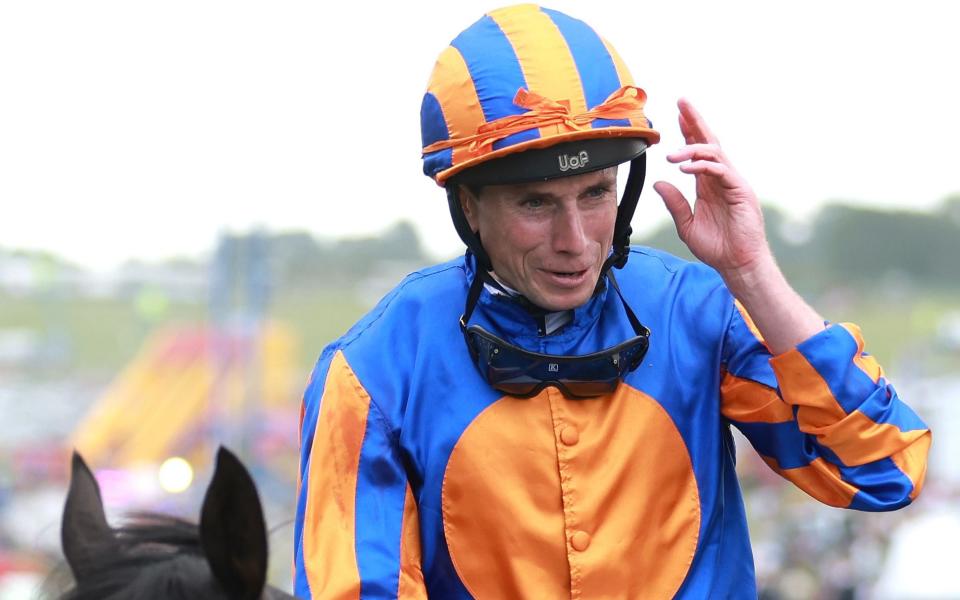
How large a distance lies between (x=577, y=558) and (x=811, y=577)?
869 cm

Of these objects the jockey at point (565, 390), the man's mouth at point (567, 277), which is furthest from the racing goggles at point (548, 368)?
the man's mouth at point (567, 277)

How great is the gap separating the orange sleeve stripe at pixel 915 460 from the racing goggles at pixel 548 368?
0.50 meters

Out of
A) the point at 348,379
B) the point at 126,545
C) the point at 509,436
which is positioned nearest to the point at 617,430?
the point at 509,436

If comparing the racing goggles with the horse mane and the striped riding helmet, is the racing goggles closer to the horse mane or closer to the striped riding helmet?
the striped riding helmet

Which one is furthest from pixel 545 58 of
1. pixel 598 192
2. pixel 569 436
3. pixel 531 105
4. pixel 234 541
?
pixel 234 541

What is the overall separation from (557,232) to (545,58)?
313 millimetres

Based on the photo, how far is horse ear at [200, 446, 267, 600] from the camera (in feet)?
5.67

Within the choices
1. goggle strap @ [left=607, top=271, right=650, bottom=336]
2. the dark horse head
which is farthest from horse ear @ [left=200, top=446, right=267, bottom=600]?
goggle strap @ [left=607, top=271, right=650, bottom=336]

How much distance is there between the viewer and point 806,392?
226 centimetres

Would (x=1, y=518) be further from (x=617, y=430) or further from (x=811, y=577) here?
(x=617, y=430)

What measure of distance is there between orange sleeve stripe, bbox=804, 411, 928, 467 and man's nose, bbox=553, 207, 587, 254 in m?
0.52

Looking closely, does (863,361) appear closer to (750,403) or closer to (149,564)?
(750,403)

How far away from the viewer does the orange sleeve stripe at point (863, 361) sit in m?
2.29

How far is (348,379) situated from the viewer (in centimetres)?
240
